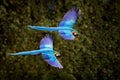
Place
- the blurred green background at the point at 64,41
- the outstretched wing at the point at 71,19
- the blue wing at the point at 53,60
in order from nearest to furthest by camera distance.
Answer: the blue wing at the point at 53,60
the outstretched wing at the point at 71,19
the blurred green background at the point at 64,41

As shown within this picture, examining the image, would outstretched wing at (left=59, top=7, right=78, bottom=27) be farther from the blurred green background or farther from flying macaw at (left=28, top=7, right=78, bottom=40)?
the blurred green background

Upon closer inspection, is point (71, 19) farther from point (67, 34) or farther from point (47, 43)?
point (47, 43)

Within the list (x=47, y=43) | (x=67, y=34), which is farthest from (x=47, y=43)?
(x=67, y=34)

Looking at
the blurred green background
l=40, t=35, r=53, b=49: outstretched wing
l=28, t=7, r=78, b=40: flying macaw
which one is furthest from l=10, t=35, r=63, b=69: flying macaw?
the blurred green background

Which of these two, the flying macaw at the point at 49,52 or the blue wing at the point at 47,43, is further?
the blue wing at the point at 47,43

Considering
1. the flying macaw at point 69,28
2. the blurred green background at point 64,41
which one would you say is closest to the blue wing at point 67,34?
the flying macaw at point 69,28

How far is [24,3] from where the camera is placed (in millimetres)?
6762

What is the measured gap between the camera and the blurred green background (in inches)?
258

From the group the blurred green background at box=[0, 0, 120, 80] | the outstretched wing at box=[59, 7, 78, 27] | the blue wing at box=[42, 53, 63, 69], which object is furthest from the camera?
the blurred green background at box=[0, 0, 120, 80]

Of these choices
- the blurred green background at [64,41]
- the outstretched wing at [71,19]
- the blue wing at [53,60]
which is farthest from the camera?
the blurred green background at [64,41]

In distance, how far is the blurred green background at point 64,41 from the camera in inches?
258

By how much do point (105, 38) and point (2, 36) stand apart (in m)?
1.77

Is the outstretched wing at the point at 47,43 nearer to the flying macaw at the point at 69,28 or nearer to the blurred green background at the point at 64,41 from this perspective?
the flying macaw at the point at 69,28

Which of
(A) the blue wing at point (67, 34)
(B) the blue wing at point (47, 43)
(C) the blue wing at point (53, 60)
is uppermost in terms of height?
(A) the blue wing at point (67, 34)
